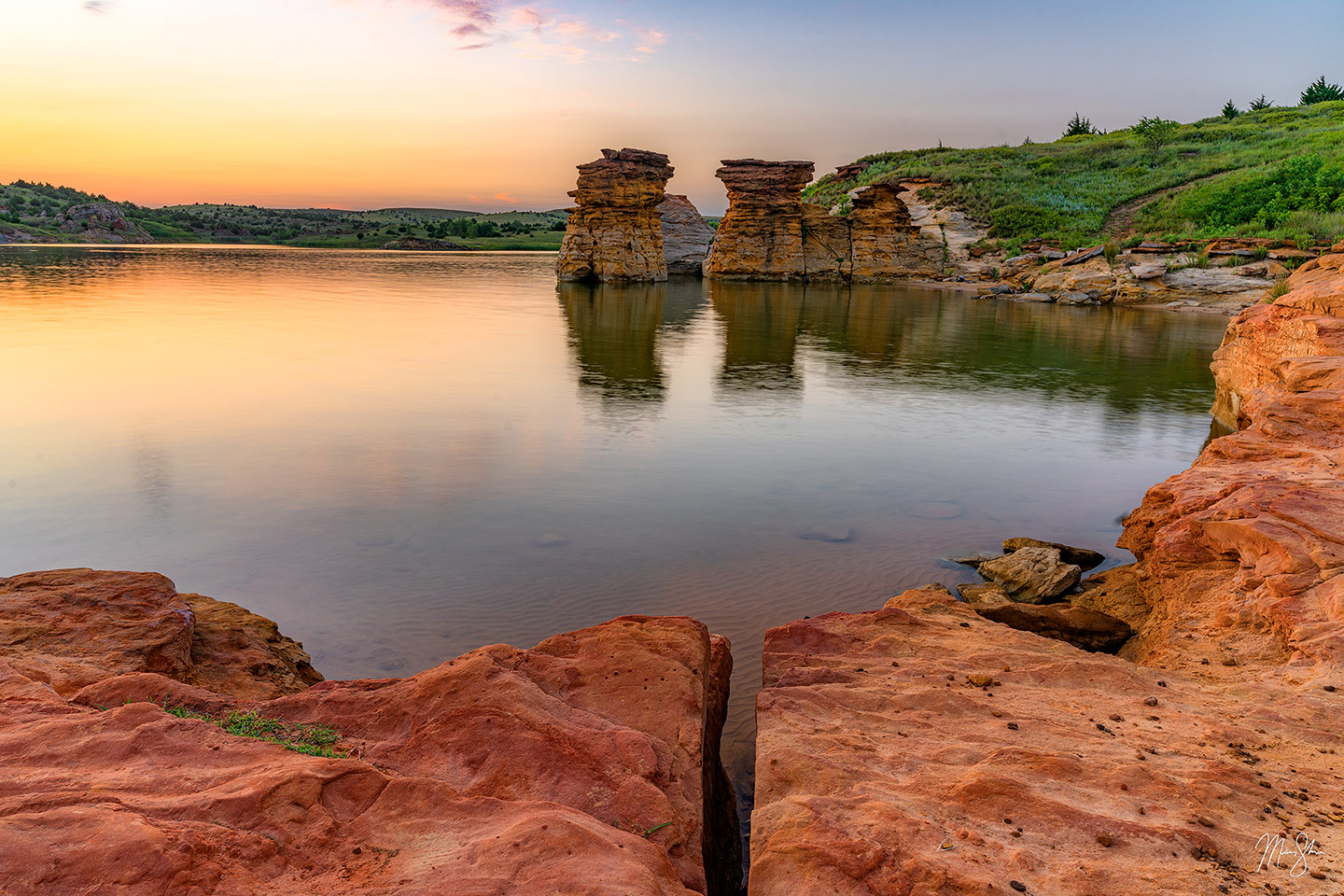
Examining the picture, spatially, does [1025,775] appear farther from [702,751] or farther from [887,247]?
[887,247]

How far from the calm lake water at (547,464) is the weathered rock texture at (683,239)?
105ft

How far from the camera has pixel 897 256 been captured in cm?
4997

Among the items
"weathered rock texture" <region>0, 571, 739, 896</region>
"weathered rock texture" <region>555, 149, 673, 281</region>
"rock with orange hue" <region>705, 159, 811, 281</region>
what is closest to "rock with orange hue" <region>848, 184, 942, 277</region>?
"rock with orange hue" <region>705, 159, 811, 281</region>

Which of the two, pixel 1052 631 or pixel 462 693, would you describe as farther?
pixel 1052 631

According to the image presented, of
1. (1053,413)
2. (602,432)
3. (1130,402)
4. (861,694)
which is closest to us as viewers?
(861,694)

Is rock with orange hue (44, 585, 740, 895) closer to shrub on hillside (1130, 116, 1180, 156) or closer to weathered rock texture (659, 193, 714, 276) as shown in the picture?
weathered rock texture (659, 193, 714, 276)

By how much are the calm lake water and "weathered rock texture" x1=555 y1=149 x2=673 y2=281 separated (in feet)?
66.5

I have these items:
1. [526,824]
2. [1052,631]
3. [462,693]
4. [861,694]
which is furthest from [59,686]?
[1052,631]

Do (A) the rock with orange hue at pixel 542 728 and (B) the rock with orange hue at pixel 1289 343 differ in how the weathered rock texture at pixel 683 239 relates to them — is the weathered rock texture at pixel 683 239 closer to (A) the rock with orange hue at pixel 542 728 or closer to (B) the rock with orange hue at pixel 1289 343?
(B) the rock with orange hue at pixel 1289 343

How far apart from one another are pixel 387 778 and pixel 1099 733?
11.6ft

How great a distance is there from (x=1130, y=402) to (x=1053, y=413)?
2.40 metres

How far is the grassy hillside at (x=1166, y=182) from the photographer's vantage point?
39.9 metres

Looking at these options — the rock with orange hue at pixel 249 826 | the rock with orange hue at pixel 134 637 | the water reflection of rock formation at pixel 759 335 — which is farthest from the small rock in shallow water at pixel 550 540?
the water reflection of rock formation at pixel 759 335

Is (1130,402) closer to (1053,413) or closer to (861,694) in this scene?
(1053,413)
